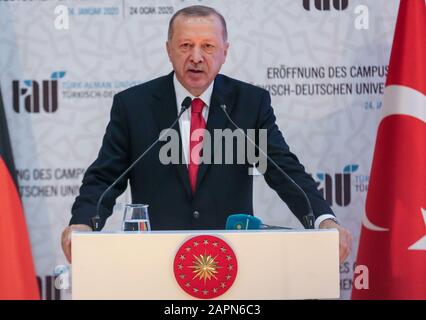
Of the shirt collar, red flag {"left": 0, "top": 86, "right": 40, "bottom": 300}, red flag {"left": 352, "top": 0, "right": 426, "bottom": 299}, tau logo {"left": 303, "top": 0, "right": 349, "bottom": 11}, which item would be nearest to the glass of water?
the shirt collar

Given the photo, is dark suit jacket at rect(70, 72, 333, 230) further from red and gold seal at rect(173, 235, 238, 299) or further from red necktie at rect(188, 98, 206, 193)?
red and gold seal at rect(173, 235, 238, 299)

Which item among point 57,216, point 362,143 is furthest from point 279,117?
point 57,216

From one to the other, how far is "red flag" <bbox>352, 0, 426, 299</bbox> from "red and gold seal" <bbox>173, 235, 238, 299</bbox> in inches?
72.0

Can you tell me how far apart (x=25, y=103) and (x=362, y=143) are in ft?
6.92

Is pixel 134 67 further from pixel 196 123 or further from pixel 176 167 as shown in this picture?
pixel 176 167

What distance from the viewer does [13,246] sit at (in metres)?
3.98

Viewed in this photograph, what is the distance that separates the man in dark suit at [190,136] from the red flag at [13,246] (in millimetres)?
787

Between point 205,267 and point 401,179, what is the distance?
1.90 meters

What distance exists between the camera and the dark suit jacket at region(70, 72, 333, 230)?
3.47m

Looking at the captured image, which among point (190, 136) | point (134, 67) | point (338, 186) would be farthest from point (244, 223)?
point (134, 67)

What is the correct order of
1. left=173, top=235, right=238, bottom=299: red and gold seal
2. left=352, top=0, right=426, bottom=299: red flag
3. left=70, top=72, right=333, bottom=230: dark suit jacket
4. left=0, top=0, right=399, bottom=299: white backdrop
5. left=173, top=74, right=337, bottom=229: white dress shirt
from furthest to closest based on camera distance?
left=0, top=0, right=399, bottom=299: white backdrop, left=352, top=0, right=426, bottom=299: red flag, left=173, top=74, right=337, bottom=229: white dress shirt, left=70, top=72, right=333, bottom=230: dark suit jacket, left=173, top=235, right=238, bottom=299: red and gold seal

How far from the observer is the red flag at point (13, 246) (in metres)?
3.97

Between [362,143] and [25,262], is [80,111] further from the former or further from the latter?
[362,143]
